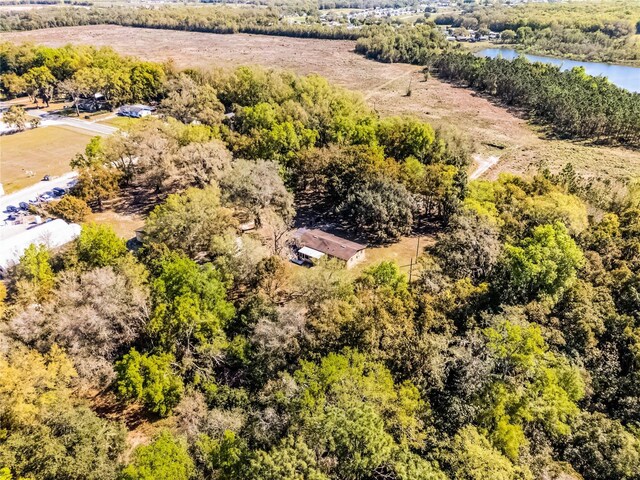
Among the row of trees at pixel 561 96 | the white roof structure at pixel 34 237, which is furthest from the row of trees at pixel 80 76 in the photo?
the row of trees at pixel 561 96

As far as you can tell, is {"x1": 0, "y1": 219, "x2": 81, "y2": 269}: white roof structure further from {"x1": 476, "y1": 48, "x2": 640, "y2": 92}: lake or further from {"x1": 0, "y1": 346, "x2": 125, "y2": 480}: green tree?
{"x1": 476, "y1": 48, "x2": 640, "y2": 92}: lake

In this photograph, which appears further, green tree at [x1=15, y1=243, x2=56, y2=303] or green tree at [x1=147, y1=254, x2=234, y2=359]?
green tree at [x1=15, y1=243, x2=56, y2=303]

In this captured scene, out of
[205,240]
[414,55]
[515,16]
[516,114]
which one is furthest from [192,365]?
[515,16]

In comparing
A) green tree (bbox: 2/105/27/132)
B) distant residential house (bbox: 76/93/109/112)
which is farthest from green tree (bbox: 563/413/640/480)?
distant residential house (bbox: 76/93/109/112)

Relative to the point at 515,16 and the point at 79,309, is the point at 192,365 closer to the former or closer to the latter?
the point at 79,309

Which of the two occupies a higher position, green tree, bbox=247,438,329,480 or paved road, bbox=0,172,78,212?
green tree, bbox=247,438,329,480
